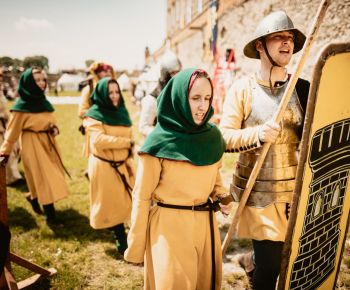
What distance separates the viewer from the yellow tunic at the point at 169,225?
5.89 ft

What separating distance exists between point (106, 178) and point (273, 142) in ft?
6.71

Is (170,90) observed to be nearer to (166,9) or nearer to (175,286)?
(175,286)

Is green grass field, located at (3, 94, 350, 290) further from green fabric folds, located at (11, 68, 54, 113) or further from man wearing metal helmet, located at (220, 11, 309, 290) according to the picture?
green fabric folds, located at (11, 68, 54, 113)

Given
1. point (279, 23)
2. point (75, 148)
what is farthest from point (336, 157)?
point (75, 148)

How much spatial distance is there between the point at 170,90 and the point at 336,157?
118 centimetres

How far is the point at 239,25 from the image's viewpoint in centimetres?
1103

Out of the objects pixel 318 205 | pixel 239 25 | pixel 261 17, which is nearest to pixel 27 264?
pixel 318 205

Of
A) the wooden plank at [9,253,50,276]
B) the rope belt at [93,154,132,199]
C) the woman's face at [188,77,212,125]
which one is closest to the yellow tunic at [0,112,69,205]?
the rope belt at [93,154,132,199]

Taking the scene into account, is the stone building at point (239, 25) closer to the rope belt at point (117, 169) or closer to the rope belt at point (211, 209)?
the rope belt at point (117, 169)

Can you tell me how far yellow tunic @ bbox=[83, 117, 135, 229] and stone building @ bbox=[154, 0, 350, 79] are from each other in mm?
2364

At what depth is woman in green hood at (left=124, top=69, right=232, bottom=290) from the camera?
177 cm

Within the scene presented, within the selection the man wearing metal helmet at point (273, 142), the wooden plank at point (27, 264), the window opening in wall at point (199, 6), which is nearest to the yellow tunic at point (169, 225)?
the man wearing metal helmet at point (273, 142)

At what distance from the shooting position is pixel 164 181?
186 cm

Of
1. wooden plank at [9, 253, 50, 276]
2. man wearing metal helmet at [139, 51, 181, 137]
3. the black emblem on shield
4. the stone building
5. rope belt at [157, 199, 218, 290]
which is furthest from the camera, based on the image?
the stone building
